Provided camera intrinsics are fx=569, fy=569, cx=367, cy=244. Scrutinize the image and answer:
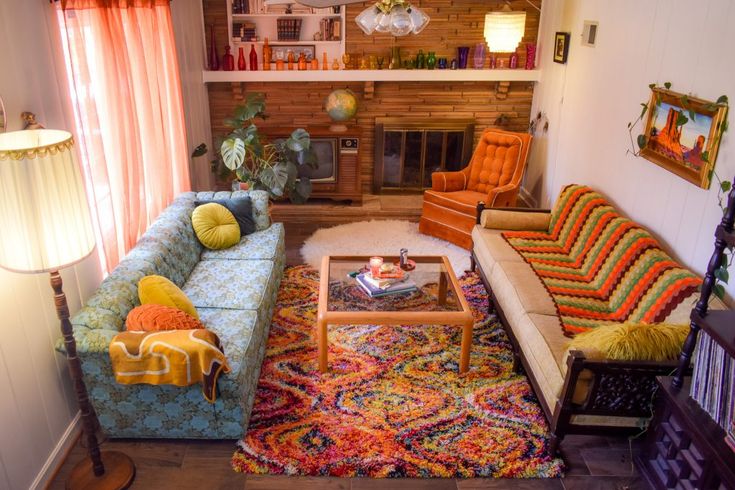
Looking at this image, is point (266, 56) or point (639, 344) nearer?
point (639, 344)

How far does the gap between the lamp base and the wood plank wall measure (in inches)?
162

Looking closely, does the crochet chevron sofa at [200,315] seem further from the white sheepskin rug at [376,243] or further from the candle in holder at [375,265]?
the white sheepskin rug at [376,243]

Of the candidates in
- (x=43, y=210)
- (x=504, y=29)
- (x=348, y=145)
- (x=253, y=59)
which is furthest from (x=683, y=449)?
(x=253, y=59)

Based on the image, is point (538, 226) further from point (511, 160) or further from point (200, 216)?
point (200, 216)

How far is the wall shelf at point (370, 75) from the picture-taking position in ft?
19.4

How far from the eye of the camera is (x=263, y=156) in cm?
539

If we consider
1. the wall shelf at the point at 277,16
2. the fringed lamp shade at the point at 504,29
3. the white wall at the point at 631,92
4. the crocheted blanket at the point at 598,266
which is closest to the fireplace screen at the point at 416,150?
the white wall at the point at 631,92

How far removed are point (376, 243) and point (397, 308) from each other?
183 centimetres

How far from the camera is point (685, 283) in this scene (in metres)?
2.90

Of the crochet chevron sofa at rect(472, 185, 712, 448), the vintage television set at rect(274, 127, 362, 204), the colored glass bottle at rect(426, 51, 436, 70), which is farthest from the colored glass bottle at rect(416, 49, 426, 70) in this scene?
the crochet chevron sofa at rect(472, 185, 712, 448)

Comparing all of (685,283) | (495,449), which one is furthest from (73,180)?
(685,283)

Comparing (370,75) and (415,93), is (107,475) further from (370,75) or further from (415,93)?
(415,93)

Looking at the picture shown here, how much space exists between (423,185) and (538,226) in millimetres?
2216

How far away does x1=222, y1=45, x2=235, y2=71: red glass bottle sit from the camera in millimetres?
5891
